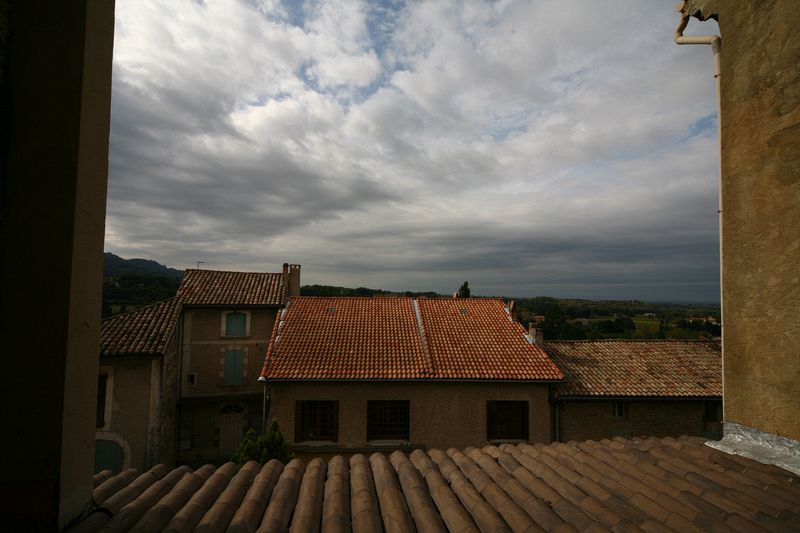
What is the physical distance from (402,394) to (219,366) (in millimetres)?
10870

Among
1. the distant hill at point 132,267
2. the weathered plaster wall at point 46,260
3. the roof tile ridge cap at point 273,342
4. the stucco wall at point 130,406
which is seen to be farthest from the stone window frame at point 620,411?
the distant hill at point 132,267

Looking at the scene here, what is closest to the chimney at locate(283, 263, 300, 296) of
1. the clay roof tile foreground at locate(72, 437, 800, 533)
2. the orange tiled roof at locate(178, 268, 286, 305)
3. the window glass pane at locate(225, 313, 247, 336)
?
the orange tiled roof at locate(178, 268, 286, 305)

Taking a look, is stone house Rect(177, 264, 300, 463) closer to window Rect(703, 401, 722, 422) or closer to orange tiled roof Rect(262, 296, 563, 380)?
orange tiled roof Rect(262, 296, 563, 380)

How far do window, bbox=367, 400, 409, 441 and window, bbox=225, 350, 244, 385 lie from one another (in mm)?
9493

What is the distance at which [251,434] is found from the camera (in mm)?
10695

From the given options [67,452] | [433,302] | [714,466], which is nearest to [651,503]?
[714,466]

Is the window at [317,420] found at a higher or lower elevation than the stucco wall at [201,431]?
higher

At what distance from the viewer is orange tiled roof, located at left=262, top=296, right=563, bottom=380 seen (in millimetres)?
12617

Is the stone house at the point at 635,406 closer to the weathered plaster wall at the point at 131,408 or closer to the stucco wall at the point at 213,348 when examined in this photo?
the stucco wall at the point at 213,348

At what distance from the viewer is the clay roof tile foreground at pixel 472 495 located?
2.63 metres

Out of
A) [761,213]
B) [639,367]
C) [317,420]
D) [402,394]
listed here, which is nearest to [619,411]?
[639,367]

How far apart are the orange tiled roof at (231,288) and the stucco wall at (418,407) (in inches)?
325

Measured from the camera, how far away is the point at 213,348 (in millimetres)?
18922

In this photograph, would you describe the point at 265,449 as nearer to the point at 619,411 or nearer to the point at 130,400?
the point at 130,400
